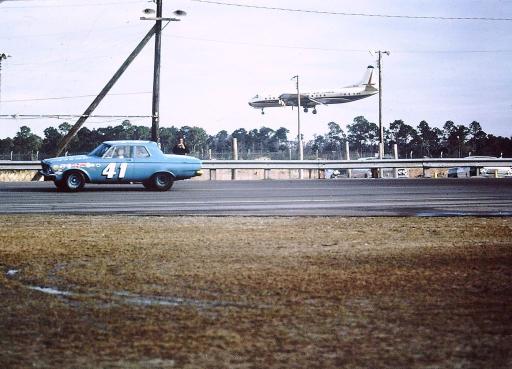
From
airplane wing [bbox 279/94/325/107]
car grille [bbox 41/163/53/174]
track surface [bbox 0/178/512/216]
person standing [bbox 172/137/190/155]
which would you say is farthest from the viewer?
airplane wing [bbox 279/94/325/107]

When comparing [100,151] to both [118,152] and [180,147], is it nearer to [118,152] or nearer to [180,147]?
[118,152]

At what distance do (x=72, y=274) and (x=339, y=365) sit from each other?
10.2 feet

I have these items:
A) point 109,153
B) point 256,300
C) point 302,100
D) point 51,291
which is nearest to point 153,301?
point 256,300

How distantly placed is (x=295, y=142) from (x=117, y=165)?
21912 mm

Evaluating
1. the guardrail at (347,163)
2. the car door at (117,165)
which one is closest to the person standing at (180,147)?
the guardrail at (347,163)

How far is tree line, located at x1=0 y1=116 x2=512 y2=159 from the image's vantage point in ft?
122

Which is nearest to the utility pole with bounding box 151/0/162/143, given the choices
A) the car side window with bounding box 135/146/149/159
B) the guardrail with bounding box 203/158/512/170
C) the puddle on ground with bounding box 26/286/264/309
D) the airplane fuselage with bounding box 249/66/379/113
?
the guardrail with bounding box 203/158/512/170

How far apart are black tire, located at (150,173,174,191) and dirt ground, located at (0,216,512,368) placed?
10.8m

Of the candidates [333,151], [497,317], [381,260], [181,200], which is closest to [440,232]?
[381,260]

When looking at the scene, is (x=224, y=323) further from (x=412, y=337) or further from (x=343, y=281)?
(x=343, y=281)

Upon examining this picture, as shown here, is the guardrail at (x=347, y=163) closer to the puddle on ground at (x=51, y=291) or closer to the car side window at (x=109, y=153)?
the car side window at (x=109, y=153)

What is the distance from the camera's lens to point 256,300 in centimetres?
446

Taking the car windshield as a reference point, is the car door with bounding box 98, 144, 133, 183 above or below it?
below

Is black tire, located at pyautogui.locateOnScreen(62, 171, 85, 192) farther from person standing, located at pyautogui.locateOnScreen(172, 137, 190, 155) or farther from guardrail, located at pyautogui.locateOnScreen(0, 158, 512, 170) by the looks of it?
guardrail, located at pyautogui.locateOnScreen(0, 158, 512, 170)
